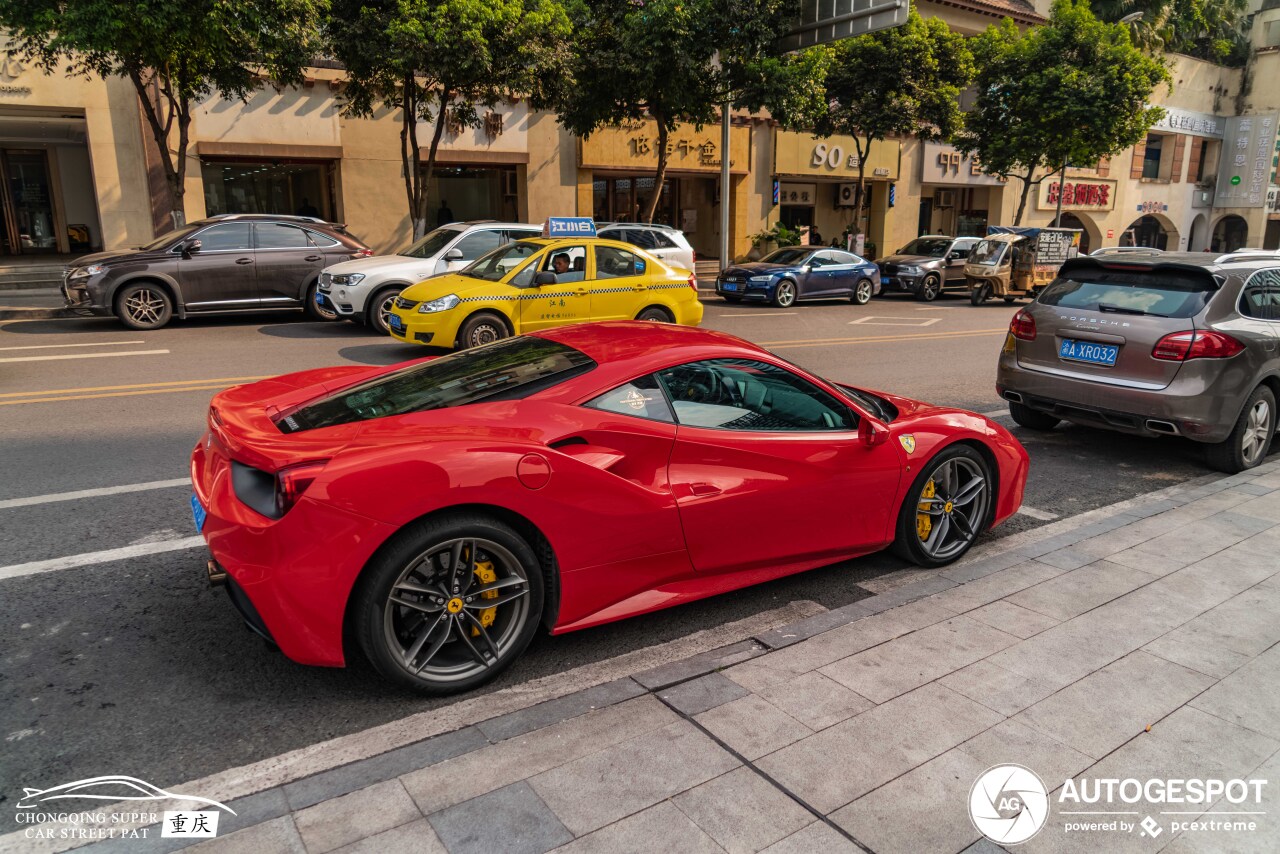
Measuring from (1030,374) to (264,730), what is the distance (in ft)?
21.2

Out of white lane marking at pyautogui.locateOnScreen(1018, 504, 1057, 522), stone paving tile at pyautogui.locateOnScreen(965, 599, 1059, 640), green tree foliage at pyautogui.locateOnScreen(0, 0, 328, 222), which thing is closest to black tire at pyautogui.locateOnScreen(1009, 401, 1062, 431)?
white lane marking at pyautogui.locateOnScreen(1018, 504, 1057, 522)

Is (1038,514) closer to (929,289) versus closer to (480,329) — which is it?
(480,329)

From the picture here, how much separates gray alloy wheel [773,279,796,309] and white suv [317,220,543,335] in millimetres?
8120

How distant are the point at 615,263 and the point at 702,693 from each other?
8786 mm

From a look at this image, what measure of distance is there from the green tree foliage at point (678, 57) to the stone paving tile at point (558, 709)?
654 inches

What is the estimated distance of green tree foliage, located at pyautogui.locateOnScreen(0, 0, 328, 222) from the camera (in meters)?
12.5

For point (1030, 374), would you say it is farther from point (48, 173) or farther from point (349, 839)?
point (48, 173)

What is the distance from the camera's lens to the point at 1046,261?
22312 mm

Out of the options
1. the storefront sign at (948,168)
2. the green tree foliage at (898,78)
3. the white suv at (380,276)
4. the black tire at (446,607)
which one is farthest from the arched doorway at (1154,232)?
the black tire at (446,607)

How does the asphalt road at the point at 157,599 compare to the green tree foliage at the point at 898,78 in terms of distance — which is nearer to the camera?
the asphalt road at the point at 157,599

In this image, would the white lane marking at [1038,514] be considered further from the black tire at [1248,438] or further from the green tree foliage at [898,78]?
the green tree foliage at [898,78]

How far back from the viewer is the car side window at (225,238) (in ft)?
43.2

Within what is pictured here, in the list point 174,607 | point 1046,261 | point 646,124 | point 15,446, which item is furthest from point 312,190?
point 174,607

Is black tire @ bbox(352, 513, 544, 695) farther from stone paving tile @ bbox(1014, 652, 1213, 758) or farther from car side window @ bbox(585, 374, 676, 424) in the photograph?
stone paving tile @ bbox(1014, 652, 1213, 758)
